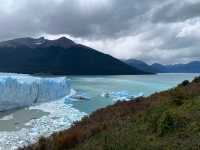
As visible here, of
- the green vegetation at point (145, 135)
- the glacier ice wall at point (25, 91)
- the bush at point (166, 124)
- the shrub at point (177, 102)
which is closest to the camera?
the green vegetation at point (145, 135)

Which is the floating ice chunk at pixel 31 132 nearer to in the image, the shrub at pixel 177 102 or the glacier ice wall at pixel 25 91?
the shrub at pixel 177 102

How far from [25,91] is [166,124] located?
25123 millimetres

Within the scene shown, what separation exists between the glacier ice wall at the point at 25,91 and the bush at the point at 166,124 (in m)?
22.2

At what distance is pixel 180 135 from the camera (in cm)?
667

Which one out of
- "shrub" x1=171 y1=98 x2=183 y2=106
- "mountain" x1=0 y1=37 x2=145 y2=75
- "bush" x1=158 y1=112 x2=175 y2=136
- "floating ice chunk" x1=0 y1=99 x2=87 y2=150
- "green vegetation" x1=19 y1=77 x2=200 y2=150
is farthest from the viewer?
"mountain" x1=0 y1=37 x2=145 y2=75

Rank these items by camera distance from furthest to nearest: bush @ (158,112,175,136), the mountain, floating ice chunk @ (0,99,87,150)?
1. the mountain
2. floating ice chunk @ (0,99,87,150)
3. bush @ (158,112,175,136)

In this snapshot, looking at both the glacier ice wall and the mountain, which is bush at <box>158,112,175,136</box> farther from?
the mountain

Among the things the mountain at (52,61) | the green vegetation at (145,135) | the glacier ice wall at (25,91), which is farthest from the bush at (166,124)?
the mountain at (52,61)

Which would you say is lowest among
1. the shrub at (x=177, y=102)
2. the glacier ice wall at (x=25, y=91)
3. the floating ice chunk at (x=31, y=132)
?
the floating ice chunk at (x=31, y=132)

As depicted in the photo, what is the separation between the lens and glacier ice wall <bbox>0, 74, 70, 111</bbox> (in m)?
28.4

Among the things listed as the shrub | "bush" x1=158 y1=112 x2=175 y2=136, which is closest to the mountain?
the shrub

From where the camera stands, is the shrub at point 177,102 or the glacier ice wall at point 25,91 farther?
the glacier ice wall at point 25,91

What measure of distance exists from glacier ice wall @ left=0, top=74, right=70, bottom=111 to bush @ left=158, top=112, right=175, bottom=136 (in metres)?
22.2

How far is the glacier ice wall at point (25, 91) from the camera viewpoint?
1119 inches
